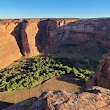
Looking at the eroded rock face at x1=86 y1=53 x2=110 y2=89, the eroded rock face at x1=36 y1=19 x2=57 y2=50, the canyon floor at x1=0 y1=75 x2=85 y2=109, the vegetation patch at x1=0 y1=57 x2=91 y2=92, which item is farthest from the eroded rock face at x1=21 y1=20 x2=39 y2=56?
the eroded rock face at x1=86 y1=53 x2=110 y2=89

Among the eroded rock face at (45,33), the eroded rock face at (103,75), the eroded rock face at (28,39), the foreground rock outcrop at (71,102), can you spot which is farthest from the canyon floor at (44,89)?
the eroded rock face at (45,33)

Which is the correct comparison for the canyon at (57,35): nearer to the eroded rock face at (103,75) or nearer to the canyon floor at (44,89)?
the canyon floor at (44,89)

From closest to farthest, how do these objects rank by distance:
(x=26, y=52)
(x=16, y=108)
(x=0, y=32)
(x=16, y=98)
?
(x=16, y=108), (x=16, y=98), (x=0, y=32), (x=26, y=52)

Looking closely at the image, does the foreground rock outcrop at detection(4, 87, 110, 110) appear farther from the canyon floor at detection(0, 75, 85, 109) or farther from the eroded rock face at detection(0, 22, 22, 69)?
the eroded rock face at detection(0, 22, 22, 69)

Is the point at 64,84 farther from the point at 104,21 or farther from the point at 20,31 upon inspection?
the point at 104,21

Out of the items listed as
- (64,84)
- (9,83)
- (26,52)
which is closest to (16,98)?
(9,83)

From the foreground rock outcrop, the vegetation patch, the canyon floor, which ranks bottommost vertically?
the canyon floor

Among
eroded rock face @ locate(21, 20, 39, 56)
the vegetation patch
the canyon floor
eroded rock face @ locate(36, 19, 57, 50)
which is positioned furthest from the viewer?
eroded rock face @ locate(36, 19, 57, 50)
